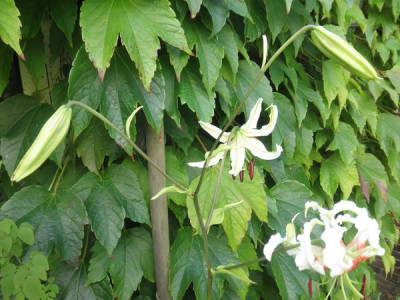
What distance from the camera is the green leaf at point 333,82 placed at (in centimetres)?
111

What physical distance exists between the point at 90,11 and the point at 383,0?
3.60 feet

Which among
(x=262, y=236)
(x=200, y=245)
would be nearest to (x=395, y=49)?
(x=262, y=236)

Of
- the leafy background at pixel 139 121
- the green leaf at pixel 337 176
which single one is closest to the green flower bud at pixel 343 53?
the leafy background at pixel 139 121

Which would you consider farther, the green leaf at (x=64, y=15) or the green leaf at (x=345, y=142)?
the green leaf at (x=345, y=142)

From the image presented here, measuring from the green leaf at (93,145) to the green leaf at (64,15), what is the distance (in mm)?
158

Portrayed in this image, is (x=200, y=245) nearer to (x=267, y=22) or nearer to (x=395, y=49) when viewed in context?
(x=267, y=22)

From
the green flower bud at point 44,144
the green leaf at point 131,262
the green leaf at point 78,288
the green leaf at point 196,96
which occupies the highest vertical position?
the green flower bud at point 44,144

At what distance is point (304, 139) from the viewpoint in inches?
44.1

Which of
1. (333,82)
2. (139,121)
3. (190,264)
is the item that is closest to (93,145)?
(139,121)

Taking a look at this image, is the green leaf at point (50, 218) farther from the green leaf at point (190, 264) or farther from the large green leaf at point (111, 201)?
the green leaf at point (190, 264)

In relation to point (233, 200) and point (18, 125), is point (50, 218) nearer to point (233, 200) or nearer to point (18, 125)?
point (18, 125)

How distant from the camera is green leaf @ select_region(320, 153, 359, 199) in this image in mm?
1226

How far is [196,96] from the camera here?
32.0 inches

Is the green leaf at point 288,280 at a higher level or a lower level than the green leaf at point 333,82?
lower
